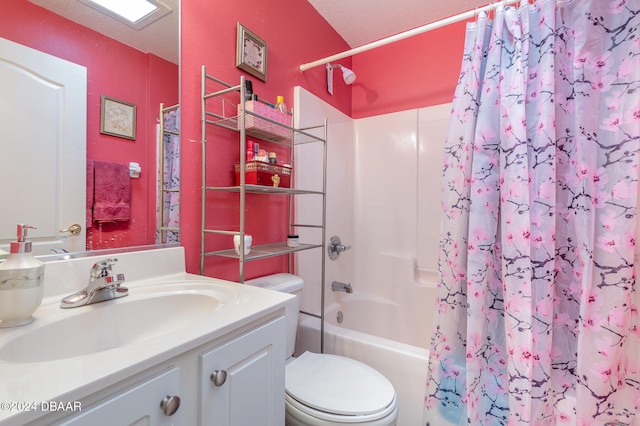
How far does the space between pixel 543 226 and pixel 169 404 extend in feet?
3.98

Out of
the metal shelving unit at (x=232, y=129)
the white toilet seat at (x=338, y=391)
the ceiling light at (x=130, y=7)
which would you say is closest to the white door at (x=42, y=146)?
the ceiling light at (x=130, y=7)

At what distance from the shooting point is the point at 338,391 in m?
0.98

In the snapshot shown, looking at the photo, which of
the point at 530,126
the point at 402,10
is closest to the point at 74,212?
the point at 530,126

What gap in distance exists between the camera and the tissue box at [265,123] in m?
1.17

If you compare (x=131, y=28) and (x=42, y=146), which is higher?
(x=131, y=28)

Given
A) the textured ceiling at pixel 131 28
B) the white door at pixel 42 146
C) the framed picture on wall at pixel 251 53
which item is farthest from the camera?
the framed picture on wall at pixel 251 53

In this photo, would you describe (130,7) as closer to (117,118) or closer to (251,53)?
(117,118)

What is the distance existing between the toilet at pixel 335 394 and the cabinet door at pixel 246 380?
6.9 inches

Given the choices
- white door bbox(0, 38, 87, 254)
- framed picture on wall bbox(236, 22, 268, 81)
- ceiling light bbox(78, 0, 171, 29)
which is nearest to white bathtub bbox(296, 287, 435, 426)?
white door bbox(0, 38, 87, 254)

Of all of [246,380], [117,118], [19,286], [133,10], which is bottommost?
[246,380]

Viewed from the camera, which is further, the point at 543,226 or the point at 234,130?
the point at 234,130

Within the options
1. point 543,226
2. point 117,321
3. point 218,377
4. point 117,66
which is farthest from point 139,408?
point 543,226

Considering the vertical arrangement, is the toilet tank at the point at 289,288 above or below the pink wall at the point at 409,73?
below

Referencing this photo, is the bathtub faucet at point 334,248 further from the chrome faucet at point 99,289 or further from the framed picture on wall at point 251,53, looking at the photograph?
the chrome faucet at point 99,289
